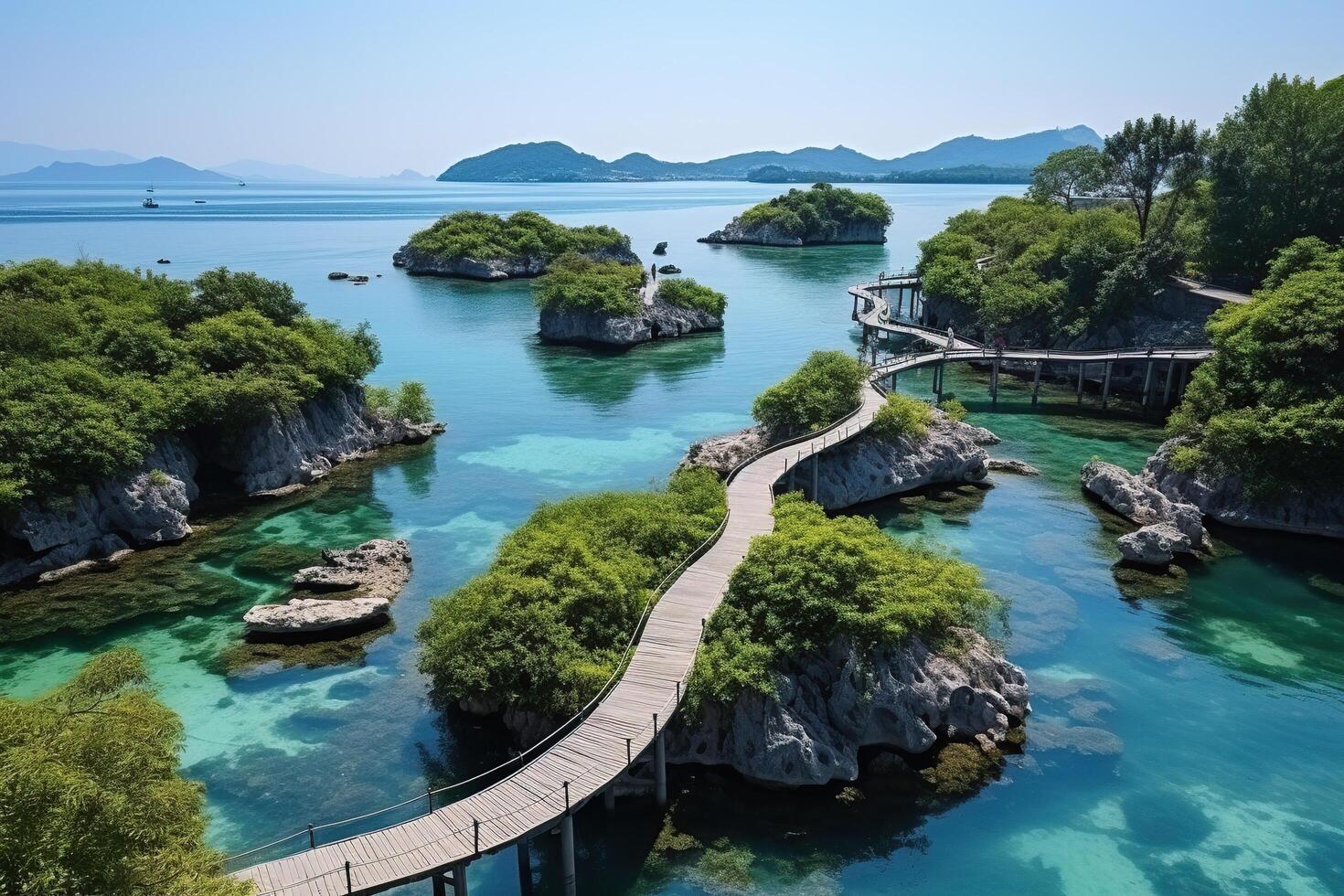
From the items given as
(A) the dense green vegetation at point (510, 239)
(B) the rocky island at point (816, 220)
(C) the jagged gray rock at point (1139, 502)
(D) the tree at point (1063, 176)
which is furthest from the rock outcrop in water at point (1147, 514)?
(B) the rocky island at point (816, 220)

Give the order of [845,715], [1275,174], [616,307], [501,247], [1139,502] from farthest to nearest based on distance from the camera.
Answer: [501,247] < [616,307] < [1275,174] < [1139,502] < [845,715]

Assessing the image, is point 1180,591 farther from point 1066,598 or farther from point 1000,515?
point 1000,515

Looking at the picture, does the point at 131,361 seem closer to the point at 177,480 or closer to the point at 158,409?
the point at 158,409

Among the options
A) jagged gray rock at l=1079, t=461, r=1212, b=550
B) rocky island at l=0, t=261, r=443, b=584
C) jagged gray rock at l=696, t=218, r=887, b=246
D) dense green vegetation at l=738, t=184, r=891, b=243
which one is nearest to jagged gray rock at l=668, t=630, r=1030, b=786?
jagged gray rock at l=1079, t=461, r=1212, b=550

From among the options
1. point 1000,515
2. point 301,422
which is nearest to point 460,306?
point 301,422

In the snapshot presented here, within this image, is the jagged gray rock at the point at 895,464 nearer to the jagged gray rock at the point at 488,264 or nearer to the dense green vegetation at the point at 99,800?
the dense green vegetation at the point at 99,800

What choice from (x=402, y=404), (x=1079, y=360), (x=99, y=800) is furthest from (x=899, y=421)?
(x=99, y=800)
